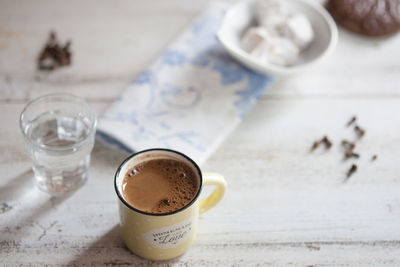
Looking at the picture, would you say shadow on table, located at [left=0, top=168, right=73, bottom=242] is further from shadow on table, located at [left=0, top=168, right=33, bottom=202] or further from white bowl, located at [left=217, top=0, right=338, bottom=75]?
white bowl, located at [left=217, top=0, right=338, bottom=75]

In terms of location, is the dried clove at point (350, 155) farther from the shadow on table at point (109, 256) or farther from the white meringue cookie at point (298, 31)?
the shadow on table at point (109, 256)

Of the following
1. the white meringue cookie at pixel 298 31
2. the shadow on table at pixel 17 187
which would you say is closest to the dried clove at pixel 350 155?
Result: the white meringue cookie at pixel 298 31

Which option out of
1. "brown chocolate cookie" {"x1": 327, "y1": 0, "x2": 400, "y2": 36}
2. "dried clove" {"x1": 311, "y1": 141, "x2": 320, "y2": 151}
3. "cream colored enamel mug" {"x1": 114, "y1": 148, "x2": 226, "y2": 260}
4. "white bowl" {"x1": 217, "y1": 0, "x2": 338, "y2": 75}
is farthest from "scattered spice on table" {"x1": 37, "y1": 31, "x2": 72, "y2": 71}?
"brown chocolate cookie" {"x1": 327, "y1": 0, "x2": 400, "y2": 36}

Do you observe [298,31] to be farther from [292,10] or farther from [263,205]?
[263,205]

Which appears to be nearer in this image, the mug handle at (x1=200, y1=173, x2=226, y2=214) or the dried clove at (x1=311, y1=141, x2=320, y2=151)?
the mug handle at (x1=200, y1=173, x2=226, y2=214)

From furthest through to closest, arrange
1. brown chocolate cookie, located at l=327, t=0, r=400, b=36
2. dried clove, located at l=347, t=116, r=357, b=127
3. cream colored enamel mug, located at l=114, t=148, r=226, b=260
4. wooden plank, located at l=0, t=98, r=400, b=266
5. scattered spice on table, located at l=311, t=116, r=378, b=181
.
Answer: brown chocolate cookie, located at l=327, t=0, r=400, b=36, dried clove, located at l=347, t=116, r=357, b=127, scattered spice on table, located at l=311, t=116, r=378, b=181, wooden plank, located at l=0, t=98, r=400, b=266, cream colored enamel mug, located at l=114, t=148, r=226, b=260

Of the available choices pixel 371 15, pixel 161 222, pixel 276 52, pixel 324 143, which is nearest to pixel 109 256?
pixel 161 222

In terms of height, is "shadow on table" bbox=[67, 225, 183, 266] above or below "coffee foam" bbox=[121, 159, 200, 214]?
below
